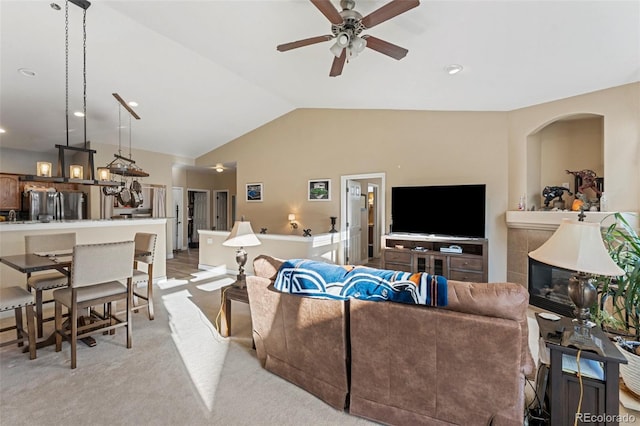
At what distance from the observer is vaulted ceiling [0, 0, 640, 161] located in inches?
101

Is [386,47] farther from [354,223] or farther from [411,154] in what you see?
[354,223]

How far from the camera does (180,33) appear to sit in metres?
3.55

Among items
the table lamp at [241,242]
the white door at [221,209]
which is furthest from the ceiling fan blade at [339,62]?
the white door at [221,209]

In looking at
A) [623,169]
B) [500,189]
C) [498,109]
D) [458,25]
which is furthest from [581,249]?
[498,109]

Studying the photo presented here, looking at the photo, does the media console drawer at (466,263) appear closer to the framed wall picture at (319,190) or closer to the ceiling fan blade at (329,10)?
the framed wall picture at (319,190)

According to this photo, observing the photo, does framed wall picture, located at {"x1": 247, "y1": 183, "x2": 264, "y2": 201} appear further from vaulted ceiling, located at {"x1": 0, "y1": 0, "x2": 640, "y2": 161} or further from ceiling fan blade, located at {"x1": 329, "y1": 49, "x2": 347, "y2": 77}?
ceiling fan blade, located at {"x1": 329, "y1": 49, "x2": 347, "y2": 77}

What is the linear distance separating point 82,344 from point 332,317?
2.69m

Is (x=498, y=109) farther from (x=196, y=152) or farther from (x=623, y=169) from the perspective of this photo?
(x=196, y=152)

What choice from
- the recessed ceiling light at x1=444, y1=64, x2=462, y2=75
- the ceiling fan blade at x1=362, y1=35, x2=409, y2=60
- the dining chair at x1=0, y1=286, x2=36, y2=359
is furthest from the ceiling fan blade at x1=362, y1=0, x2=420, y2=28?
the dining chair at x1=0, y1=286, x2=36, y2=359

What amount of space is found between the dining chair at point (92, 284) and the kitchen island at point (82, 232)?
56.4 inches

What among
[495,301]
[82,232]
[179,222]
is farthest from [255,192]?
[495,301]

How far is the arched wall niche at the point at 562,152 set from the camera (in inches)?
153

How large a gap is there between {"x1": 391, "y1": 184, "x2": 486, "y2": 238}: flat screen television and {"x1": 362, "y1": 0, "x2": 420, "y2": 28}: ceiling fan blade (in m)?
3.07

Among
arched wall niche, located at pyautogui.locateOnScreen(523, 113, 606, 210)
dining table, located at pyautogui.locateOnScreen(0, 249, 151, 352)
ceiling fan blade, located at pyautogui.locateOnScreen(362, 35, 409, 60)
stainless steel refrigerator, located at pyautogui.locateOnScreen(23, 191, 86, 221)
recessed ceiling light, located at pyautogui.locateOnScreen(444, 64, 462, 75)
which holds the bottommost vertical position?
dining table, located at pyautogui.locateOnScreen(0, 249, 151, 352)
